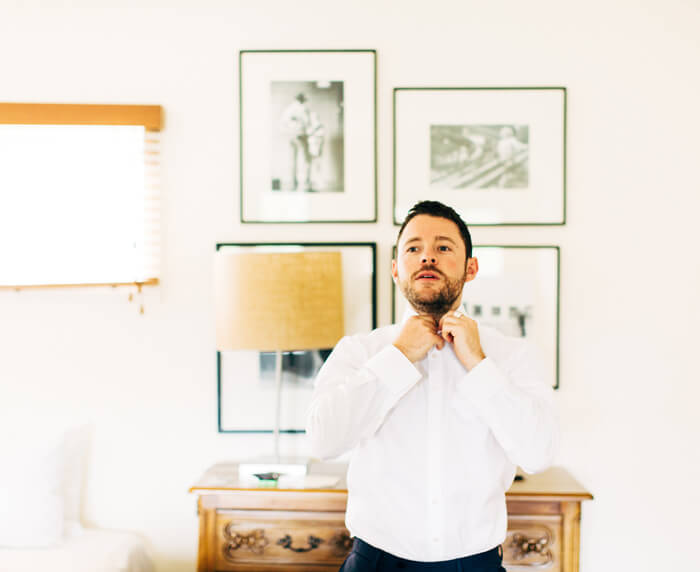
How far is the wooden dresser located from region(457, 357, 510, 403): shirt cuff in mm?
656

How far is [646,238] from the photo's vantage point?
83.0 inches

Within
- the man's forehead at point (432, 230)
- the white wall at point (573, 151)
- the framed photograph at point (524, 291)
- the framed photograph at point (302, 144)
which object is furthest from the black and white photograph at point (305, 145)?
the man's forehead at point (432, 230)

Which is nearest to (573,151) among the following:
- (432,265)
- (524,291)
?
(524,291)

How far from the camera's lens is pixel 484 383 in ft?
4.23

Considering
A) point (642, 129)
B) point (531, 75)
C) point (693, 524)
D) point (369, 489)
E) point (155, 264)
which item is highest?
point (531, 75)

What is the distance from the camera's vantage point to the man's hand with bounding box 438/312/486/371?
1326 millimetres

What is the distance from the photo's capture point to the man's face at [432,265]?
4.53 ft

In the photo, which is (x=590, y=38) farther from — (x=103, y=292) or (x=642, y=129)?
(x=103, y=292)

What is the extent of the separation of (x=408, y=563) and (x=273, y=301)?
0.85 meters

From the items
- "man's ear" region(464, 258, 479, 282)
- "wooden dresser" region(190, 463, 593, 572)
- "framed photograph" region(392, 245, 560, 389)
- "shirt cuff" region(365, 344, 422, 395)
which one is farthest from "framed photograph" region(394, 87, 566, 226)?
"wooden dresser" region(190, 463, 593, 572)

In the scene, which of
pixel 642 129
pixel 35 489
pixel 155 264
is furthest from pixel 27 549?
pixel 642 129

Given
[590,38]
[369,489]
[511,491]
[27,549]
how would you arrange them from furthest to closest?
[590,38] → [27,549] → [511,491] → [369,489]

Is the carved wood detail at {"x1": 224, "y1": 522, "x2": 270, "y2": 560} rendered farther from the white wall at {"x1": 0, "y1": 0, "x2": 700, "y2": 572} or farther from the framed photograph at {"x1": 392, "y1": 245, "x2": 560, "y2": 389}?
the framed photograph at {"x1": 392, "y1": 245, "x2": 560, "y2": 389}

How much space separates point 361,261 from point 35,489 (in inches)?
55.4
